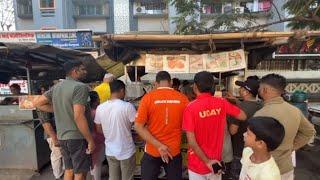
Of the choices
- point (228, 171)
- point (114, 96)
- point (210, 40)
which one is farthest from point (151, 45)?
point (228, 171)

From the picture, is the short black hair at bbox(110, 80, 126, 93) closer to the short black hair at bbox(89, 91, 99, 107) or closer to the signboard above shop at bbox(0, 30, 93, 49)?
the short black hair at bbox(89, 91, 99, 107)

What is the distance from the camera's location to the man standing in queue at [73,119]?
12.8ft

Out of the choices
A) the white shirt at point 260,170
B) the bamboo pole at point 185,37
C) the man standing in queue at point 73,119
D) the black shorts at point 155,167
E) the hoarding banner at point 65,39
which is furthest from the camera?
the hoarding banner at point 65,39

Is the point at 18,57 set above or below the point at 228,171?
above

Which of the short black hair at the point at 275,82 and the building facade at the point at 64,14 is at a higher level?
the building facade at the point at 64,14

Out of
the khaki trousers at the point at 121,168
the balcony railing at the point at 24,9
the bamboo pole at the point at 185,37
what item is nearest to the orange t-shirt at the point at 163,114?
the khaki trousers at the point at 121,168

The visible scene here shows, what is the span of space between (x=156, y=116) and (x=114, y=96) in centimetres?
77

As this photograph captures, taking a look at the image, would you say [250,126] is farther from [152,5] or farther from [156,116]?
[152,5]

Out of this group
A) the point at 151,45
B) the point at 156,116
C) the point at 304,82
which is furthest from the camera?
the point at 304,82

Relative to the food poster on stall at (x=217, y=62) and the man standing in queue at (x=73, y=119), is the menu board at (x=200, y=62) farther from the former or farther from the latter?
the man standing in queue at (x=73, y=119)

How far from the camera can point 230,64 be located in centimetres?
475

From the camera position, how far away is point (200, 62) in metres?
4.78

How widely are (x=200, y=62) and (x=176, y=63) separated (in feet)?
1.14

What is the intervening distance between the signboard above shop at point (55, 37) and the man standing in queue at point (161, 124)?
35.4 feet
